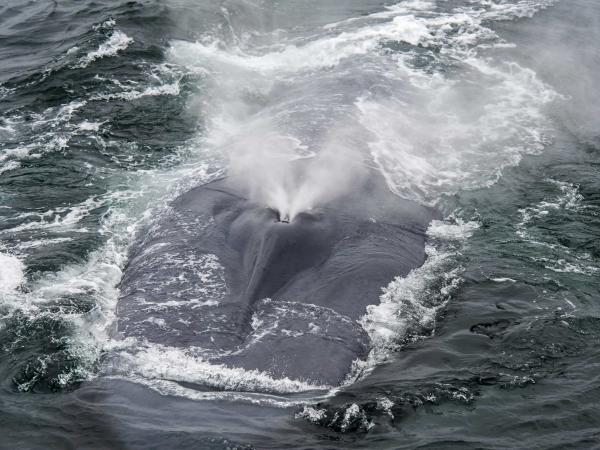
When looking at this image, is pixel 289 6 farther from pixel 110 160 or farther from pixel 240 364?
pixel 240 364

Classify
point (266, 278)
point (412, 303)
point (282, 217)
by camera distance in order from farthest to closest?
point (282, 217) < point (412, 303) < point (266, 278)

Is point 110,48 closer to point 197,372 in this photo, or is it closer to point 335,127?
point 335,127

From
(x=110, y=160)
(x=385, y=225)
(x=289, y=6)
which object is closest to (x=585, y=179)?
(x=385, y=225)

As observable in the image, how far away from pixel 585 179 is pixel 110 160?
1456cm

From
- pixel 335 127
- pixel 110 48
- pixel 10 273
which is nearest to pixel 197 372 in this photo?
pixel 10 273

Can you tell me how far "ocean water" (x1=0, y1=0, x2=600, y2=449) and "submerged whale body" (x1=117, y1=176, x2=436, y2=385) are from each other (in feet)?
1.10

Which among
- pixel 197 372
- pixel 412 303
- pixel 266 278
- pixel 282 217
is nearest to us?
pixel 197 372

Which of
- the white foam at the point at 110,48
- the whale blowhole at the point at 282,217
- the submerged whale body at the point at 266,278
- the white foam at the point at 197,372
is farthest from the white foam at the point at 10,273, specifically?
the white foam at the point at 110,48

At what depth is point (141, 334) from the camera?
12781 mm

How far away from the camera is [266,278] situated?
13703 mm

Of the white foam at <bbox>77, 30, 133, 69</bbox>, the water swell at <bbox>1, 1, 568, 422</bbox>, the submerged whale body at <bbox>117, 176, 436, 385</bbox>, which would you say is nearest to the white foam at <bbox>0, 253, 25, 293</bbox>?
the water swell at <bbox>1, 1, 568, 422</bbox>

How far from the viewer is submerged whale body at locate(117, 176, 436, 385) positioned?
12422 millimetres

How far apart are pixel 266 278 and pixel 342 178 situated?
15.4 ft

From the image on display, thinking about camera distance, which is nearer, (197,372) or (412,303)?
(197,372)
